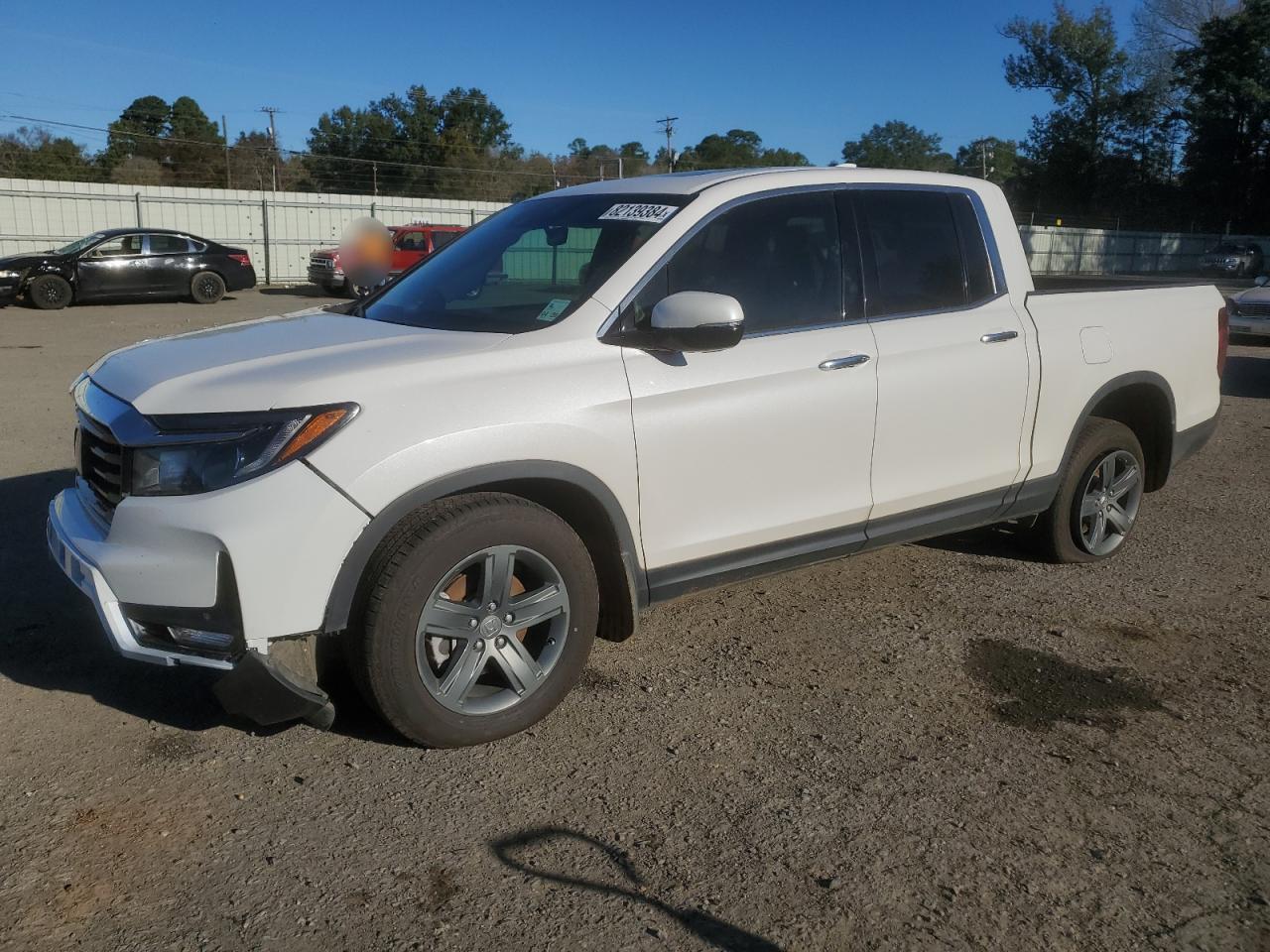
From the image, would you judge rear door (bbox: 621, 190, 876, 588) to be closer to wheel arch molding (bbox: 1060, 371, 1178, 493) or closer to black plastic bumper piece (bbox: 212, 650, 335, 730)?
black plastic bumper piece (bbox: 212, 650, 335, 730)

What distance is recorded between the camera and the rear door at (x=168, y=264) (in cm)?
2053

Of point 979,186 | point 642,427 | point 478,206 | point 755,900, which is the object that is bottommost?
point 755,900

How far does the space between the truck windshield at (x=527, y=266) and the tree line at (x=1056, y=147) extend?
44062 mm

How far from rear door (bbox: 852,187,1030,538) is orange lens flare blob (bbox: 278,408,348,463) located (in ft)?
7.00

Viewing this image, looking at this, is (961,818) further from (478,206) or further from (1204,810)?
(478,206)

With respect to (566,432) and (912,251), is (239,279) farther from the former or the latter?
(566,432)

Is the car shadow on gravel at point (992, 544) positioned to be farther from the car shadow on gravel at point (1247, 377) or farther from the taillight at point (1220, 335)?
the car shadow on gravel at point (1247, 377)

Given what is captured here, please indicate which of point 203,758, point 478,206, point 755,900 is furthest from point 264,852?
point 478,206

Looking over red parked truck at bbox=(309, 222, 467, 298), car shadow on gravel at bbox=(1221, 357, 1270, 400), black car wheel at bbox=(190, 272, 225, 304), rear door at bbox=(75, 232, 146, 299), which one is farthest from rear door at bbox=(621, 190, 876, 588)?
black car wheel at bbox=(190, 272, 225, 304)

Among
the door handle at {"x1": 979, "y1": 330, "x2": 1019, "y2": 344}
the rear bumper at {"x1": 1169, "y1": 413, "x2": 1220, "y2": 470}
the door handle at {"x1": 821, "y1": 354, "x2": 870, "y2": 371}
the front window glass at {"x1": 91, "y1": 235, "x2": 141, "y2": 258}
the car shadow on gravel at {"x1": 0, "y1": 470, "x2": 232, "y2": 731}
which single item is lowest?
the car shadow on gravel at {"x1": 0, "y1": 470, "x2": 232, "y2": 731}

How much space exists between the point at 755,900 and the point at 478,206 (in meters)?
33.1

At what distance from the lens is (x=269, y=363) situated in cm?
345

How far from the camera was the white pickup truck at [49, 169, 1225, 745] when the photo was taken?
316 centimetres

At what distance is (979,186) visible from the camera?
16.3 ft
